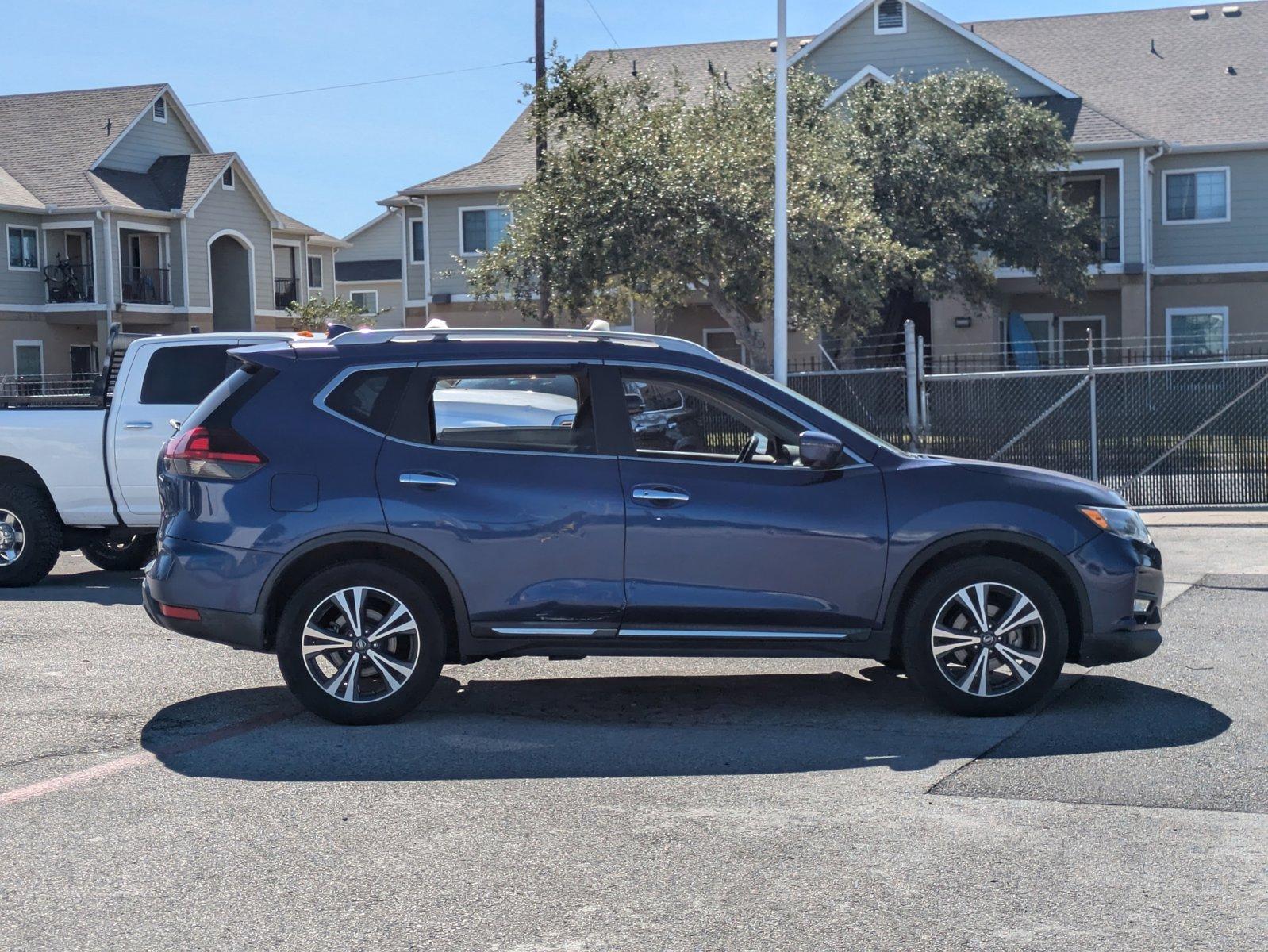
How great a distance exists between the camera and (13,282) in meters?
39.7

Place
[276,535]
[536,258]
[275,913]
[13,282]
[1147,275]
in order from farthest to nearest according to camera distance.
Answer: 1. [13,282]
2. [1147,275]
3. [536,258]
4. [276,535]
5. [275,913]

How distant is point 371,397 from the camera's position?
7.33 metres

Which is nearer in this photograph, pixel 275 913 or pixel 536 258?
pixel 275 913

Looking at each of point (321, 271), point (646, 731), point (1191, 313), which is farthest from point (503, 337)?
point (321, 271)

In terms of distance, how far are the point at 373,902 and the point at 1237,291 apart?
32.0m

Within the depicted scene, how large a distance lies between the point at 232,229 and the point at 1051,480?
40183 mm

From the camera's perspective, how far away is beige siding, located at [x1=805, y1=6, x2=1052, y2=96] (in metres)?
32.9

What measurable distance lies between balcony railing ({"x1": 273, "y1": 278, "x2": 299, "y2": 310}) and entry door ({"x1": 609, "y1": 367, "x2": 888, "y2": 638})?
42707 millimetres

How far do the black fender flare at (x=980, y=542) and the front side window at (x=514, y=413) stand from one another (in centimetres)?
164

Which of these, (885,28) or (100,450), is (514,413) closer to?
(100,450)

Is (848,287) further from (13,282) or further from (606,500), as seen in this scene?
(13,282)

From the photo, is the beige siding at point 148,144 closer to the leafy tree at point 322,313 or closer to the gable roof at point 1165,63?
the leafy tree at point 322,313

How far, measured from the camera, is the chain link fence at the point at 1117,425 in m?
17.5

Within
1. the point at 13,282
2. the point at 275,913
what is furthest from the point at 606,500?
the point at 13,282
